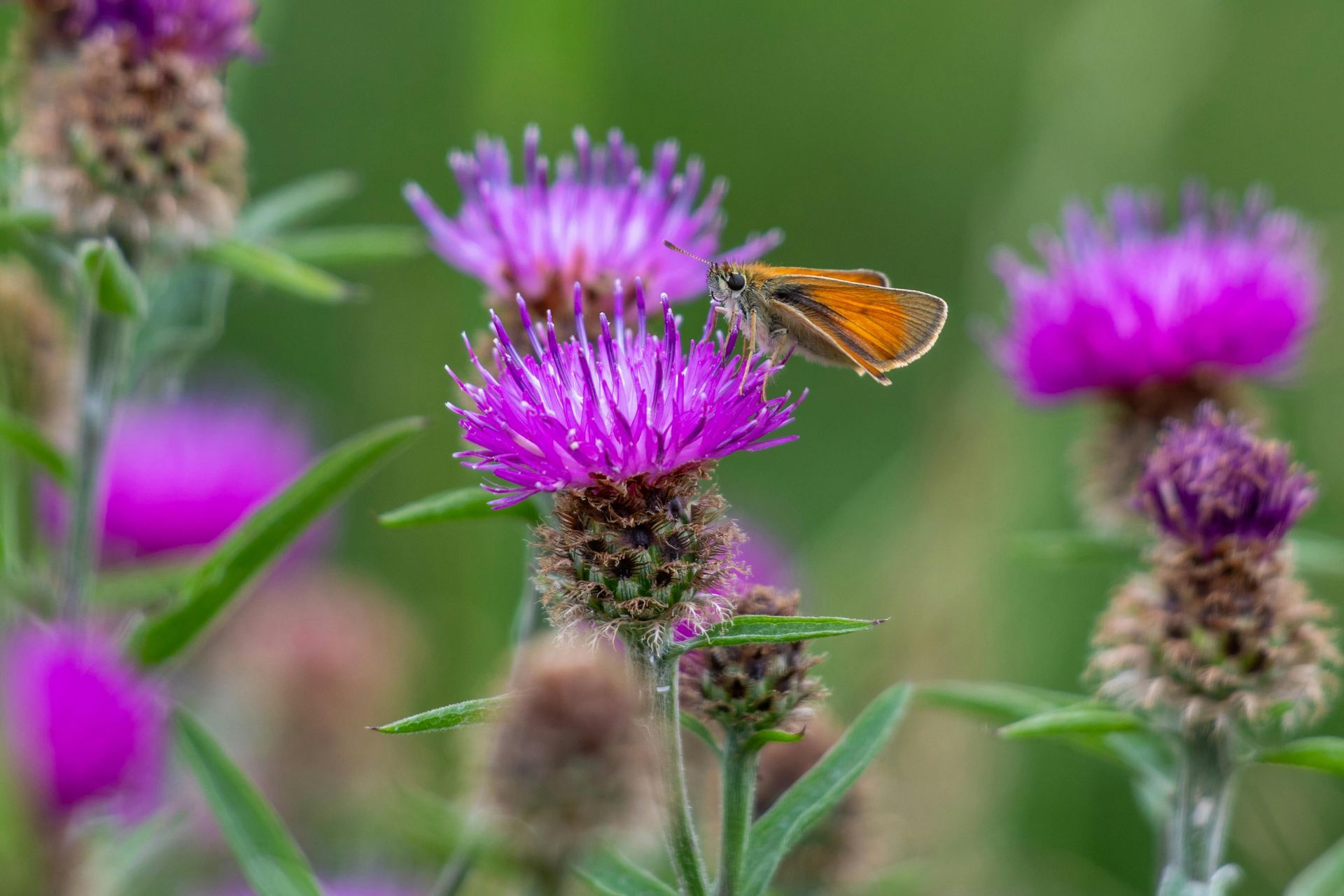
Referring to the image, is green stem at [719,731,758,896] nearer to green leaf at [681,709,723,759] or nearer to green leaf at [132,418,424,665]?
green leaf at [681,709,723,759]

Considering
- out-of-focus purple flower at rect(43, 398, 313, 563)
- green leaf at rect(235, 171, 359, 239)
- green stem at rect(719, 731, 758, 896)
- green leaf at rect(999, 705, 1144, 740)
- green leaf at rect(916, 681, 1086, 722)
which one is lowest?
green stem at rect(719, 731, 758, 896)

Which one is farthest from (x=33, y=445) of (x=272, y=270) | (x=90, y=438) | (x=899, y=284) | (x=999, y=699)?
(x=899, y=284)

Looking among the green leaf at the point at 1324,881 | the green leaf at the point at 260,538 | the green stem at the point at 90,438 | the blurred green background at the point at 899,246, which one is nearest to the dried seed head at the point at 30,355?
the green stem at the point at 90,438

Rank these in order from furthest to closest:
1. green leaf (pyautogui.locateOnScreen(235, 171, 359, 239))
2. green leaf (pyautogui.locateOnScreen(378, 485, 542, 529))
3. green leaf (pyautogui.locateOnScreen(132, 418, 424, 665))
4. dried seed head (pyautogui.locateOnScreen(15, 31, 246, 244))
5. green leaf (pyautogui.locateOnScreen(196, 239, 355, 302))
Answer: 1. green leaf (pyautogui.locateOnScreen(235, 171, 359, 239))
2. dried seed head (pyautogui.locateOnScreen(15, 31, 246, 244))
3. green leaf (pyautogui.locateOnScreen(196, 239, 355, 302))
4. green leaf (pyautogui.locateOnScreen(132, 418, 424, 665))
5. green leaf (pyautogui.locateOnScreen(378, 485, 542, 529))

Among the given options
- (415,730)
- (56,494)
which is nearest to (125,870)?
(415,730)

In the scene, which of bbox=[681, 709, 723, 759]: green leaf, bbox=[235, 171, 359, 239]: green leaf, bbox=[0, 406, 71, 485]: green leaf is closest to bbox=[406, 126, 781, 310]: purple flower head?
bbox=[235, 171, 359, 239]: green leaf

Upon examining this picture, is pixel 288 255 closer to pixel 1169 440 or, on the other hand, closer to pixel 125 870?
pixel 125 870
